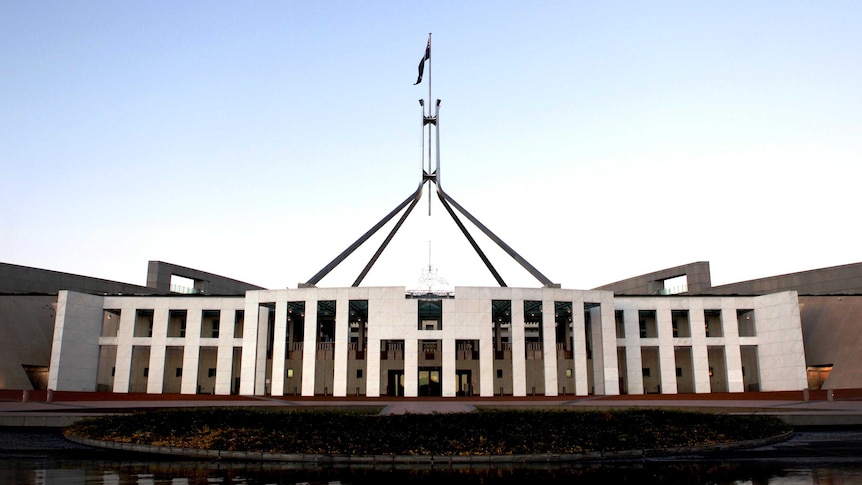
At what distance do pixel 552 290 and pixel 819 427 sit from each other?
78.4ft

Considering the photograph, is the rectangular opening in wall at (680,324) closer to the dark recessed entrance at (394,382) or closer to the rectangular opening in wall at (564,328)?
the rectangular opening in wall at (564,328)

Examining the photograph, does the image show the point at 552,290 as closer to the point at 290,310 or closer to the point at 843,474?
the point at 290,310

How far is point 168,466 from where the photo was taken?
42.8ft

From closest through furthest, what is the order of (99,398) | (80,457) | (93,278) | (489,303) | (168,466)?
(168,466)
(80,457)
(99,398)
(489,303)
(93,278)

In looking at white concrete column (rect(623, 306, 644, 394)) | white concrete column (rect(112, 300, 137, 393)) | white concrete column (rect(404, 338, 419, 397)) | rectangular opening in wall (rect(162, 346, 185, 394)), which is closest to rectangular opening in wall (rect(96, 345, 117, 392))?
white concrete column (rect(112, 300, 137, 393))

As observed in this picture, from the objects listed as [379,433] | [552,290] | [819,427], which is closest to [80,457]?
[379,433]

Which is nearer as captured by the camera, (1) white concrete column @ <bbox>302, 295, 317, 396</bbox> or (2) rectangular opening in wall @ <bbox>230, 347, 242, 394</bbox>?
(1) white concrete column @ <bbox>302, 295, 317, 396</bbox>

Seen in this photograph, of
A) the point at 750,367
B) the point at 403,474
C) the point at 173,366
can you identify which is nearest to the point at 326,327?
the point at 173,366

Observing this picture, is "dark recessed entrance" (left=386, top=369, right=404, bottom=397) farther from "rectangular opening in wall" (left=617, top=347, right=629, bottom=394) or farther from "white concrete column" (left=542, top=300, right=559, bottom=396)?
"rectangular opening in wall" (left=617, top=347, right=629, bottom=394)

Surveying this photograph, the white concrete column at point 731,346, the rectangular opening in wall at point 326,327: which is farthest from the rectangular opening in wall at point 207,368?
the white concrete column at point 731,346

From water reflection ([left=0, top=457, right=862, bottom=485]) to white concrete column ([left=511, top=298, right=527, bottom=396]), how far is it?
3043 cm

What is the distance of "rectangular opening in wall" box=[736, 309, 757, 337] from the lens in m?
50.2

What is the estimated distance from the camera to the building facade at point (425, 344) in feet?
145

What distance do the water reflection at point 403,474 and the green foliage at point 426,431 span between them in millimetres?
1345
